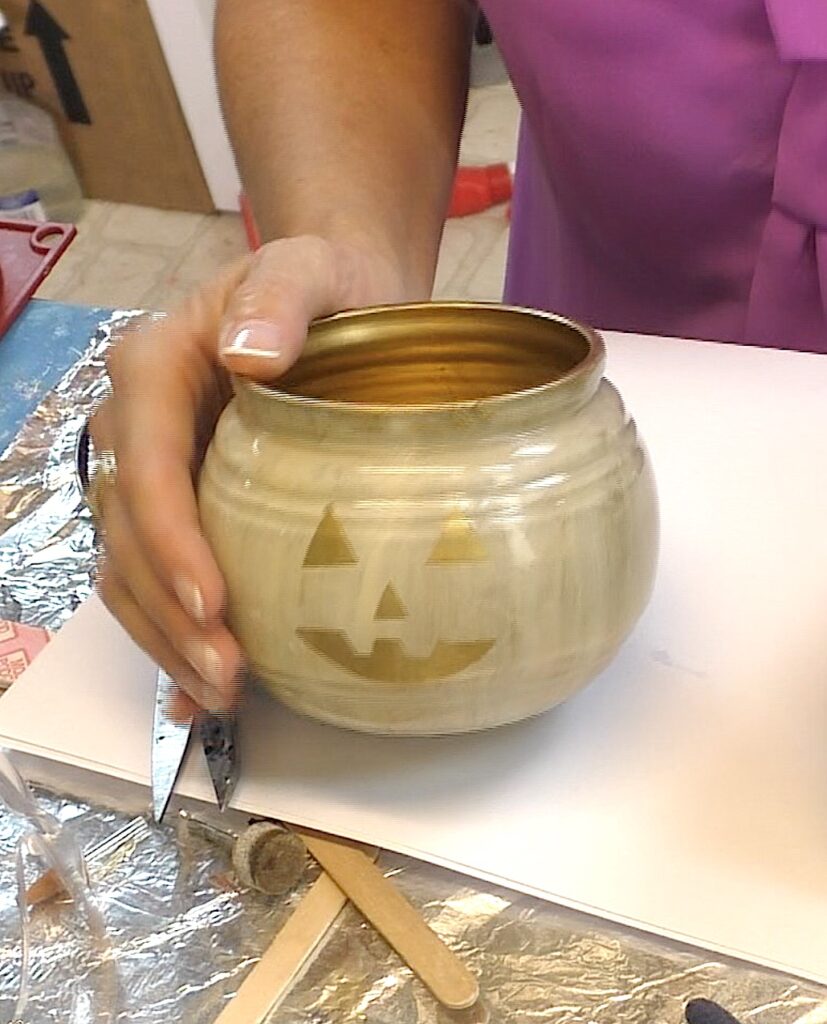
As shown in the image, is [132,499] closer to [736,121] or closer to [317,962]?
[317,962]

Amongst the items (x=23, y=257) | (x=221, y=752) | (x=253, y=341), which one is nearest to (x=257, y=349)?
(x=253, y=341)

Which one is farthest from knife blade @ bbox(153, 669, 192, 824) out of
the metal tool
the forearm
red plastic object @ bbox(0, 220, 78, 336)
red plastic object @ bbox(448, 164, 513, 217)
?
red plastic object @ bbox(448, 164, 513, 217)

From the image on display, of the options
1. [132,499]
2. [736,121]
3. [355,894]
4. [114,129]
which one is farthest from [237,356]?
[114,129]

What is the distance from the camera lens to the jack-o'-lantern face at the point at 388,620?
338 mm

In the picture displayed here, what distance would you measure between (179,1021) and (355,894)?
0.06m

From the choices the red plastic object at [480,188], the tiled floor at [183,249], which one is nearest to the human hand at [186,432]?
the tiled floor at [183,249]

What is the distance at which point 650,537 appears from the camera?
0.38 metres

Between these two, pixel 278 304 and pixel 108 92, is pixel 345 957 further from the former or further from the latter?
pixel 108 92

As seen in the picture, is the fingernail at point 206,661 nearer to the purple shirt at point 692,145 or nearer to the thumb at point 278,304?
the thumb at point 278,304

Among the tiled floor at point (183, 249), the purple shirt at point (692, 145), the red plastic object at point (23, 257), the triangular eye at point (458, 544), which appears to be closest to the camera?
the triangular eye at point (458, 544)

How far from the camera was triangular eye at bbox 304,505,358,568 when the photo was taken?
1.12 feet

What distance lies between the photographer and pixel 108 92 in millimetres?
1654

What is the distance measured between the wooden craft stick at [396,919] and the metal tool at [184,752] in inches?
1.1

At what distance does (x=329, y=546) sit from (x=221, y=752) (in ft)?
0.33
